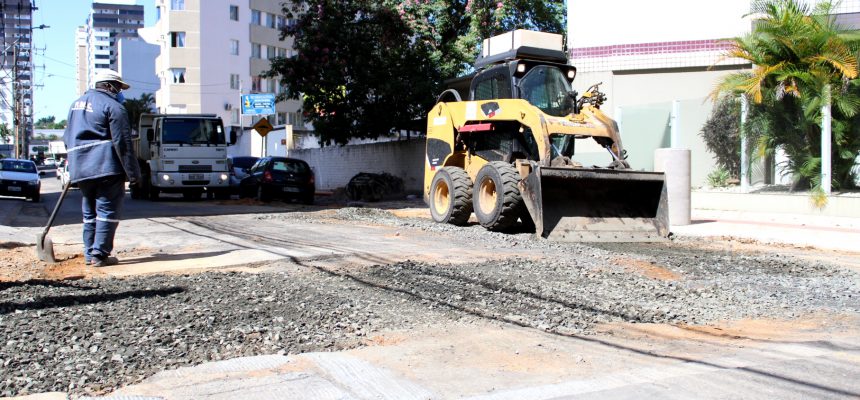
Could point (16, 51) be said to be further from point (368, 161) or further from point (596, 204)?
point (596, 204)

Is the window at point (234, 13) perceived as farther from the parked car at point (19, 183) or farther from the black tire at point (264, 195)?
the black tire at point (264, 195)

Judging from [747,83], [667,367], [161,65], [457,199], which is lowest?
[667,367]

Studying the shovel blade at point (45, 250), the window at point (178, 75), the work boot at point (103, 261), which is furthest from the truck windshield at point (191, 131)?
the window at point (178, 75)

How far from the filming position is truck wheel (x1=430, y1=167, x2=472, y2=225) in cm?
1329

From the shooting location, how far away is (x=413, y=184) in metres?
26.5

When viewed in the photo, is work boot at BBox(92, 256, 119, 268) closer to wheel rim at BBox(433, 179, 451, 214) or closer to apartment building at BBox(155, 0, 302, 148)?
wheel rim at BBox(433, 179, 451, 214)

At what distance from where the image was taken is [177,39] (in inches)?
2391

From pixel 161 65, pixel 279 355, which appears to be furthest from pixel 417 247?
pixel 161 65

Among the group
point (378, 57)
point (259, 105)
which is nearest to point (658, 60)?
point (378, 57)

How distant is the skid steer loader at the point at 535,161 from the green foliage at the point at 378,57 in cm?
1001

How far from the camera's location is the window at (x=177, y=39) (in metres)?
60.5

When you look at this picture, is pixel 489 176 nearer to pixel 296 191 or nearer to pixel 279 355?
pixel 279 355

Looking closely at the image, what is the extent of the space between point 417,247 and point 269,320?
4.55 m

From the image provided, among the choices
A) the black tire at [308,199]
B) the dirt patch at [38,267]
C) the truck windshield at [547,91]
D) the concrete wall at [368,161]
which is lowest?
the dirt patch at [38,267]
